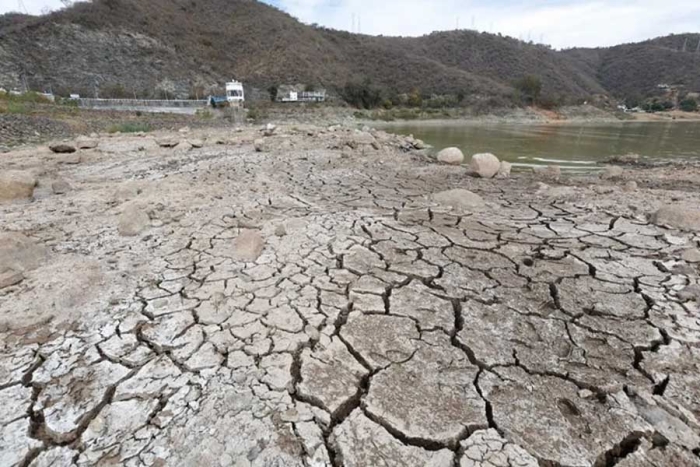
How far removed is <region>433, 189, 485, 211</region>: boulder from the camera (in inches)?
156

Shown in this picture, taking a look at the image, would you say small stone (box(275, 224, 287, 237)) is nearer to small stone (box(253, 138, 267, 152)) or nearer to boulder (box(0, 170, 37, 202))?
boulder (box(0, 170, 37, 202))

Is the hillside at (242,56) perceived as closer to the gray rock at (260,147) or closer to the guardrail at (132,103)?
the guardrail at (132,103)

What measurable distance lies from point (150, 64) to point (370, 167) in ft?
134

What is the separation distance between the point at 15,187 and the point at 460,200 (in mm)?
5404

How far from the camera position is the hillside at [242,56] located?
107ft

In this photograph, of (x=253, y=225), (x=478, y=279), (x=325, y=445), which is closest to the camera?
(x=325, y=445)

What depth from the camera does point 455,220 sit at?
11.6 ft

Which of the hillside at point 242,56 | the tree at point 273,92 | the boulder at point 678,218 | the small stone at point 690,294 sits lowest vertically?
the small stone at point 690,294

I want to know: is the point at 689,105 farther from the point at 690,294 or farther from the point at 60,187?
the point at 60,187

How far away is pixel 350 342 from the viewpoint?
177 centimetres

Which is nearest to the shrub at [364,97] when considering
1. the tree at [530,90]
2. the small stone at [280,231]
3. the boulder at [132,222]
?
the tree at [530,90]

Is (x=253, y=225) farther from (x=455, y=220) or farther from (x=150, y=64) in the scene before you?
(x=150, y=64)

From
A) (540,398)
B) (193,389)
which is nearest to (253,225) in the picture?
(193,389)

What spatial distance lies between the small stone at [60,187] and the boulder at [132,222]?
206 centimetres
